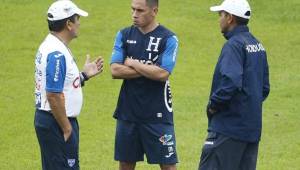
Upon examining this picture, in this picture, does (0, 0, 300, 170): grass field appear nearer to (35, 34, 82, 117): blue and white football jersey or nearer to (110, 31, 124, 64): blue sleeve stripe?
(110, 31, 124, 64): blue sleeve stripe

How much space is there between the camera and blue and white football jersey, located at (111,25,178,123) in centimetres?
955

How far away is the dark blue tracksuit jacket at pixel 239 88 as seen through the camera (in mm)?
8594

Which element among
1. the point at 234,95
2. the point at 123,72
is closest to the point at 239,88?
the point at 234,95

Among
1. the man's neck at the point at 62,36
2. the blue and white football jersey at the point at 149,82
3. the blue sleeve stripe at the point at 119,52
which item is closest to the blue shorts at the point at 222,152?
the blue and white football jersey at the point at 149,82

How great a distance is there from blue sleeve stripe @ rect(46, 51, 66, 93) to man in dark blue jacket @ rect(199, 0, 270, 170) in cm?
146

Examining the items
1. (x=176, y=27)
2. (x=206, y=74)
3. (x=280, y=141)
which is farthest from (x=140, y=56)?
(x=176, y=27)

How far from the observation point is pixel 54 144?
8711 mm

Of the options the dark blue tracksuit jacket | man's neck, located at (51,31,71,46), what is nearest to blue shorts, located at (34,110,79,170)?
man's neck, located at (51,31,71,46)

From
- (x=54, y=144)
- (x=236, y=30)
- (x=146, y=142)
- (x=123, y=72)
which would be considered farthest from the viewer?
(x=146, y=142)

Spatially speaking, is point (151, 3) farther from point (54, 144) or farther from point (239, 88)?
point (54, 144)

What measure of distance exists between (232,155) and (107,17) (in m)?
12.9

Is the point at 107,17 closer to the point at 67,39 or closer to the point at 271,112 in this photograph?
the point at 271,112

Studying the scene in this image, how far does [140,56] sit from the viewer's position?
9.60 meters

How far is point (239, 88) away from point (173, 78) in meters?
8.23
